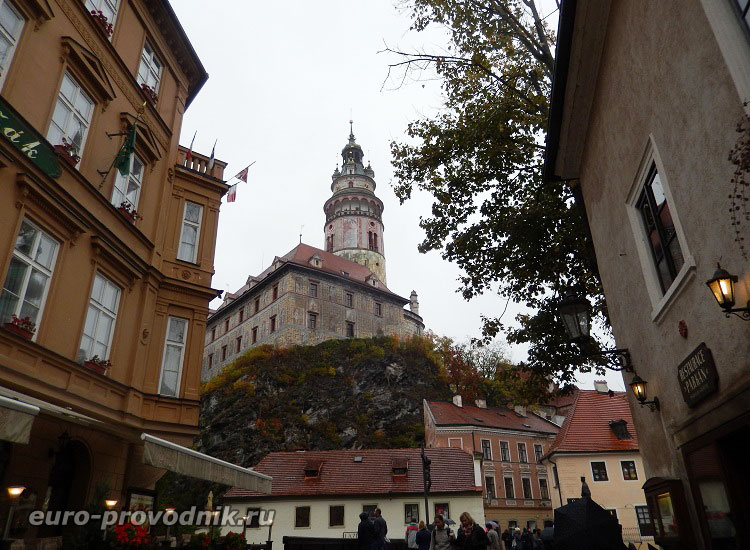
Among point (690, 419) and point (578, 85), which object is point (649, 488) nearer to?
point (690, 419)

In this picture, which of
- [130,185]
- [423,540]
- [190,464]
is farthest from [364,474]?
[130,185]

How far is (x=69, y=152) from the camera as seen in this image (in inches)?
408

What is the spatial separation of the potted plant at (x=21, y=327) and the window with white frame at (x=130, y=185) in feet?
13.1

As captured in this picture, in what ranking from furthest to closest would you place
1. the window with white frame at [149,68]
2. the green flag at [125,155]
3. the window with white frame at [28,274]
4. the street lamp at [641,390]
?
1. the window with white frame at [149,68]
2. the green flag at [125,155]
3. the window with white frame at [28,274]
4. the street lamp at [641,390]

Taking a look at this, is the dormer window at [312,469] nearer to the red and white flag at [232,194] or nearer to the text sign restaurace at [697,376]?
the red and white flag at [232,194]

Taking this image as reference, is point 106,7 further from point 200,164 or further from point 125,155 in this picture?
point 200,164

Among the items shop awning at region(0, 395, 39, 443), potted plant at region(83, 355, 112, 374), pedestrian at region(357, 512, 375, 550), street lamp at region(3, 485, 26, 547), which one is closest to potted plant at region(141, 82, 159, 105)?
potted plant at region(83, 355, 112, 374)

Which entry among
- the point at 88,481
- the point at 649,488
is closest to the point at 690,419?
the point at 649,488

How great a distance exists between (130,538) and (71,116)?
8029 mm

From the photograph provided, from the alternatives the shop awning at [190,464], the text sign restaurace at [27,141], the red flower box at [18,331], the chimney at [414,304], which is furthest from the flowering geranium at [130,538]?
the chimney at [414,304]

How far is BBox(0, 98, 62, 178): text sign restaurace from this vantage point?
8.52 meters

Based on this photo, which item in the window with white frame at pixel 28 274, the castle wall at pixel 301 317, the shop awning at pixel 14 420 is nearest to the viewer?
the shop awning at pixel 14 420

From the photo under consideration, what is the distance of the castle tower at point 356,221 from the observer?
77.8 metres

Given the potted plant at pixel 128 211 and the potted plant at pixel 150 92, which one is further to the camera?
the potted plant at pixel 150 92
